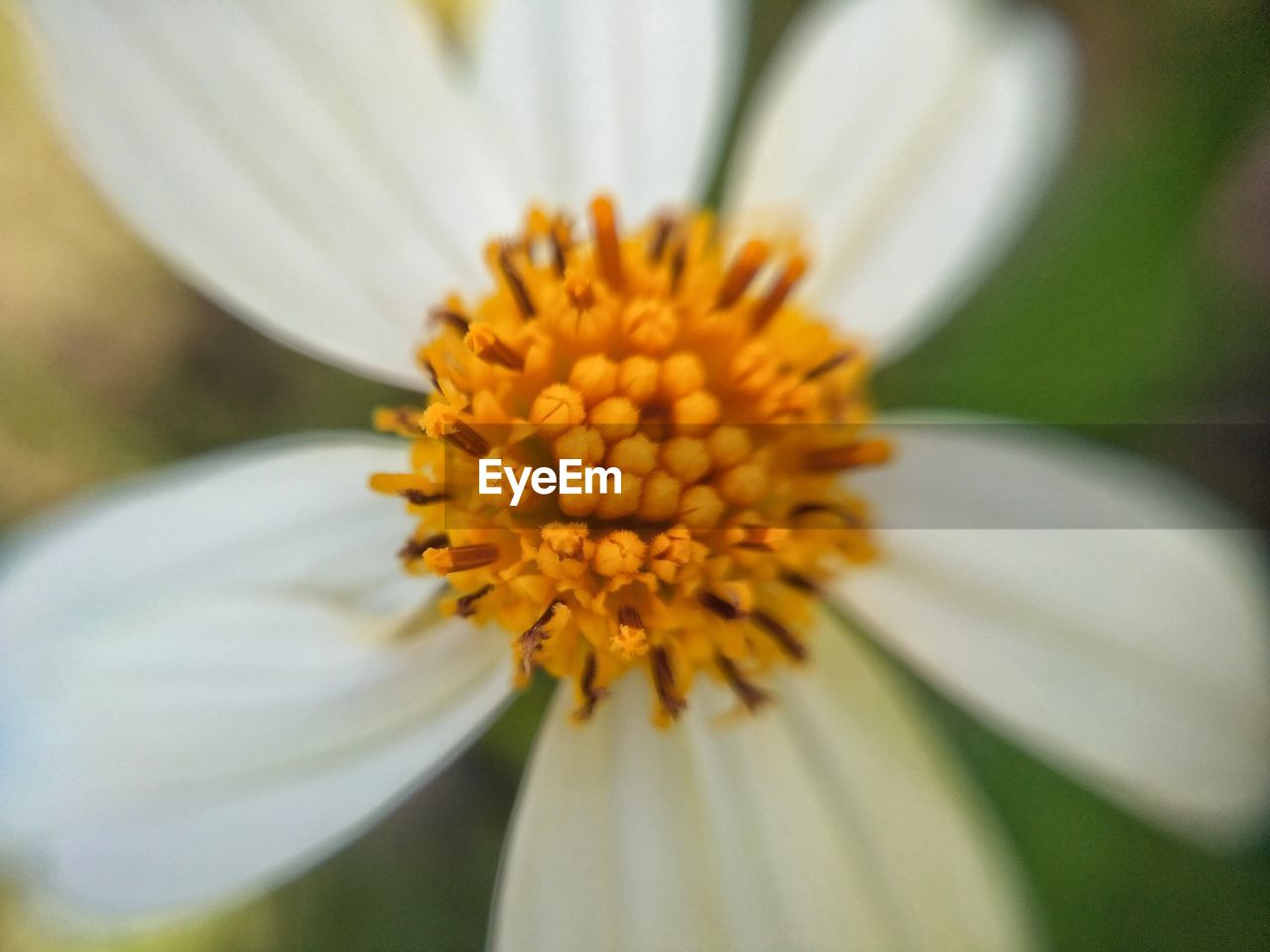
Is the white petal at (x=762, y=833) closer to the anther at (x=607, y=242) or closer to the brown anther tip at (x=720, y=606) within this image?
the brown anther tip at (x=720, y=606)

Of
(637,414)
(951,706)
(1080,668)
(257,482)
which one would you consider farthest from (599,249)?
(951,706)

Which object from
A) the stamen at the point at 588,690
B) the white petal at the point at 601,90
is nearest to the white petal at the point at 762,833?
the stamen at the point at 588,690

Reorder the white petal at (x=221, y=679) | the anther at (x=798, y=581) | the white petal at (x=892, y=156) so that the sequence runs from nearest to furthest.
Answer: the white petal at (x=221, y=679)
the anther at (x=798, y=581)
the white petal at (x=892, y=156)

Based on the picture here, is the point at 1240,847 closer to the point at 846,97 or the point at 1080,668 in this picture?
the point at 1080,668

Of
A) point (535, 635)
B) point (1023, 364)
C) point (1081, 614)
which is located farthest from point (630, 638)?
point (1023, 364)

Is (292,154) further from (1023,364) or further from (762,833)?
(1023,364)

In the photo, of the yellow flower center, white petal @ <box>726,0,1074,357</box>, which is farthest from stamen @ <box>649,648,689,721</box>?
white petal @ <box>726,0,1074,357</box>

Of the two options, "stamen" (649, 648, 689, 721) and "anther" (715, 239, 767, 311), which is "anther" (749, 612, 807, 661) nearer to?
"stamen" (649, 648, 689, 721)
